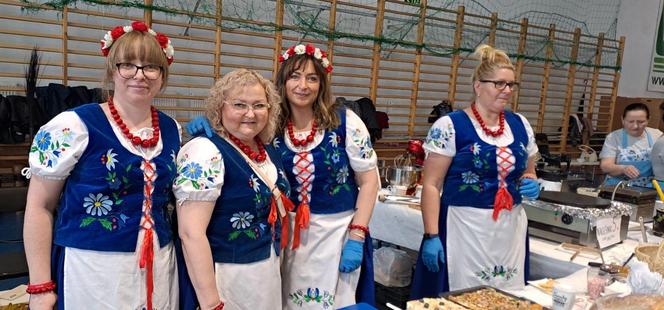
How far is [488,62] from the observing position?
7.25 ft

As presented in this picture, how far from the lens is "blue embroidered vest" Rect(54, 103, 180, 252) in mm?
1436

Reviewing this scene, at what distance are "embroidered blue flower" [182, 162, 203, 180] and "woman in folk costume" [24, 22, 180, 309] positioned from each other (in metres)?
0.05

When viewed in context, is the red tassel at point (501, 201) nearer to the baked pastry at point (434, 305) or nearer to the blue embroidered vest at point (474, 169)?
the blue embroidered vest at point (474, 169)

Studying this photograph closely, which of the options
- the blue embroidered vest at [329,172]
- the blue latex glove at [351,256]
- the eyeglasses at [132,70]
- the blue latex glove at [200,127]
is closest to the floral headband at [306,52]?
the blue embroidered vest at [329,172]

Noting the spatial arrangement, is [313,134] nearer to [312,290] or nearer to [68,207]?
[312,290]

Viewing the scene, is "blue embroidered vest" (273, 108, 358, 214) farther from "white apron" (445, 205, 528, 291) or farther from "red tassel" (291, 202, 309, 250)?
"white apron" (445, 205, 528, 291)

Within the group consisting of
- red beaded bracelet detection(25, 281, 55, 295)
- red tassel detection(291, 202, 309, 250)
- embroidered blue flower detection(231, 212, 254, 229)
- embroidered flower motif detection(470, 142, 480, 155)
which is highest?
embroidered flower motif detection(470, 142, 480, 155)

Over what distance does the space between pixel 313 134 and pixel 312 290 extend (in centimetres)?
57

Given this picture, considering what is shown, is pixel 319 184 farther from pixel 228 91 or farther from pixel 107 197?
pixel 107 197

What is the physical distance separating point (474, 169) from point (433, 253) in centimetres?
40

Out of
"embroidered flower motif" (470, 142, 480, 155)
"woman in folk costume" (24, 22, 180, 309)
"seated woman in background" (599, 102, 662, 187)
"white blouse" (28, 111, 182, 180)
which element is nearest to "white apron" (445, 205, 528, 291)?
"embroidered flower motif" (470, 142, 480, 155)

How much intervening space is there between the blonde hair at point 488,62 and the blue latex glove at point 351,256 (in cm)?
88

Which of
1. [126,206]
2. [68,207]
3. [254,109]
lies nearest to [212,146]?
[254,109]

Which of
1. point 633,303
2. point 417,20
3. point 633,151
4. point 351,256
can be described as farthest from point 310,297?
point 417,20
